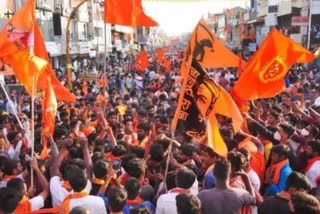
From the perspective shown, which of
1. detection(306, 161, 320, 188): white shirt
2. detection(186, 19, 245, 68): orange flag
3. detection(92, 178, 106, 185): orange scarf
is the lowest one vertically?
detection(306, 161, 320, 188): white shirt

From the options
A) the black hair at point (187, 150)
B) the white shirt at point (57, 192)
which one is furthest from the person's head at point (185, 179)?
the black hair at point (187, 150)

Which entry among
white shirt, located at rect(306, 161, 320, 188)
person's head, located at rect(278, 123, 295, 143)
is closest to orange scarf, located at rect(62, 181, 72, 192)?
white shirt, located at rect(306, 161, 320, 188)

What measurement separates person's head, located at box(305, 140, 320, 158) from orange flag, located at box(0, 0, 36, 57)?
4.15 meters

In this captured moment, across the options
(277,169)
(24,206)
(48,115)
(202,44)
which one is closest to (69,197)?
(24,206)

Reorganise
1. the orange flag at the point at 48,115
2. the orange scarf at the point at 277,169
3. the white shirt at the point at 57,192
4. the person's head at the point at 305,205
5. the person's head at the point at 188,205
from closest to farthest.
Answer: the person's head at the point at 305,205 < the person's head at the point at 188,205 < the white shirt at the point at 57,192 < the orange scarf at the point at 277,169 < the orange flag at the point at 48,115

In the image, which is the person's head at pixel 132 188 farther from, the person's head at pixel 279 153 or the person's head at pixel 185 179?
the person's head at pixel 279 153

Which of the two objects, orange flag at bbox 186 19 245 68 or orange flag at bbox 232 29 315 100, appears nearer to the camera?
orange flag at bbox 186 19 245 68

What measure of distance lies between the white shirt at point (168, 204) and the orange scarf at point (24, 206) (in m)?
1.18

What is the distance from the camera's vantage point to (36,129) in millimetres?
8680

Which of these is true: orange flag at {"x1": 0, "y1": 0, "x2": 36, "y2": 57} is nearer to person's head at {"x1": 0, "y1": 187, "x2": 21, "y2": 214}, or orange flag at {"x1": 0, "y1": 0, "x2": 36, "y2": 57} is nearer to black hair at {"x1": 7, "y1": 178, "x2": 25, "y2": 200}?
black hair at {"x1": 7, "y1": 178, "x2": 25, "y2": 200}

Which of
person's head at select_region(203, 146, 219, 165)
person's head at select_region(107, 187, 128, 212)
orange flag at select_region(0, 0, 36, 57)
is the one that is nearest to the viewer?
person's head at select_region(107, 187, 128, 212)

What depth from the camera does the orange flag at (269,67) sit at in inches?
316

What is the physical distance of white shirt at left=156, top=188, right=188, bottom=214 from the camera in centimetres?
439

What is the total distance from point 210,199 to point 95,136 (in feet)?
11.0
